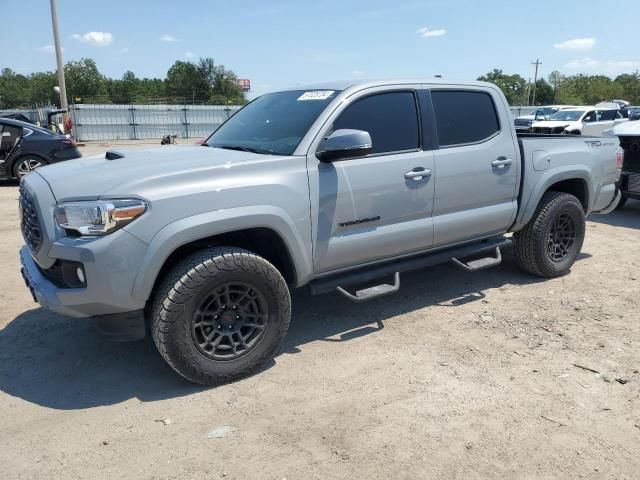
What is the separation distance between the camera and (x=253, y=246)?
370 cm

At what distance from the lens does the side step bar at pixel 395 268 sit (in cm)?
386

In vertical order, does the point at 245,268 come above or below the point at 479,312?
above

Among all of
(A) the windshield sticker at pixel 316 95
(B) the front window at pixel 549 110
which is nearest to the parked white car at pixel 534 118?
(B) the front window at pixel 549 110

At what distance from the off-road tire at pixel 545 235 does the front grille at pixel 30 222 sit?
417cm

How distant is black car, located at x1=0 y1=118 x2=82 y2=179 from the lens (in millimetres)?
10844

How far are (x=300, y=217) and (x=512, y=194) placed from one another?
7.43 ft

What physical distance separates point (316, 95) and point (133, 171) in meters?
1.54

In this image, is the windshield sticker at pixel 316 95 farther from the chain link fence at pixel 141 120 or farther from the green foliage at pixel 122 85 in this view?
the green foliage at pixel 122 85

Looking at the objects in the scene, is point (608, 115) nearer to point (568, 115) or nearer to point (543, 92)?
point (568, 115)

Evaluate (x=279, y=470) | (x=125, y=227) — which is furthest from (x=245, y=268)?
(x=279, y=470)

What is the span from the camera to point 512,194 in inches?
189

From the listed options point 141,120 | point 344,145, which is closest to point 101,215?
point 344,145

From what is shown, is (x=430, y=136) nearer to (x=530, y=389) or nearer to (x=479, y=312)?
(x=479, y=312)

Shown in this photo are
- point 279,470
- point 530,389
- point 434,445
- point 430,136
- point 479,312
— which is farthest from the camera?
point 479,312
